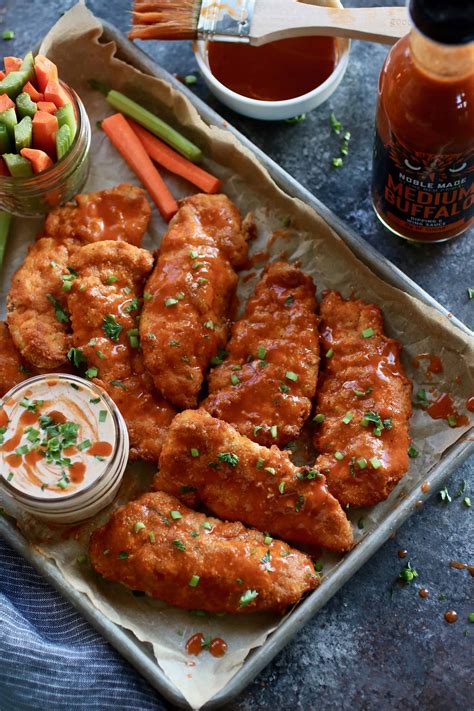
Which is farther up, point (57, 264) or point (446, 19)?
point (446, 19)

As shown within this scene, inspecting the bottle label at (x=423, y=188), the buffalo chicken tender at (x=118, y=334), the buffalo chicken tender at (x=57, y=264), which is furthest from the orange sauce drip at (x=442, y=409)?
the buffalo chicken tender at (x=57, y=264)

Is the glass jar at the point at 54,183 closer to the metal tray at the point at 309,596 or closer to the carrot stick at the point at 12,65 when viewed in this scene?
the carrot stick at the point at 12,65

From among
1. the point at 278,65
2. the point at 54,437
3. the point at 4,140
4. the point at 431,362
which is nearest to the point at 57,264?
the point at 4,140

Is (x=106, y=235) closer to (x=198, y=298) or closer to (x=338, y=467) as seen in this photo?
(x=198, y=298)

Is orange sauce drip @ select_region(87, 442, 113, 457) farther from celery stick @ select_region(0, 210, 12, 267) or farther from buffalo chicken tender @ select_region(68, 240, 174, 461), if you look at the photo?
celery stick @ select_region(0, 210, 12, 267)

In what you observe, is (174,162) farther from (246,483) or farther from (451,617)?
(451,617)

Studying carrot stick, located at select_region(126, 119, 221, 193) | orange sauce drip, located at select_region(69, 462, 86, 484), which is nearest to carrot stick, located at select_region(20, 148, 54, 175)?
carrot stick, located at select_region(126, 119, 221, 193)
